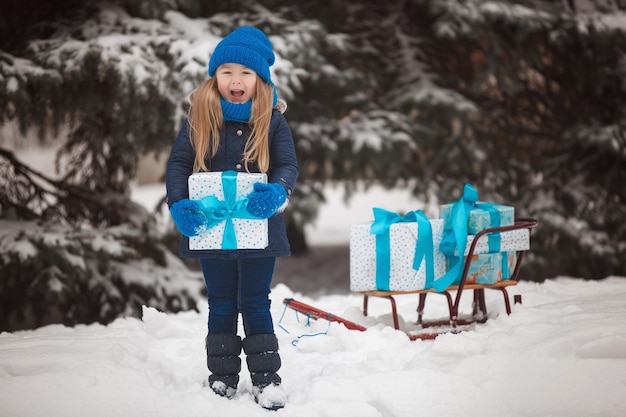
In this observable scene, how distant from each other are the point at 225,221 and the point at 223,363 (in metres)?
0.65

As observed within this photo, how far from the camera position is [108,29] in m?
5.78

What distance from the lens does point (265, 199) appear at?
291cm

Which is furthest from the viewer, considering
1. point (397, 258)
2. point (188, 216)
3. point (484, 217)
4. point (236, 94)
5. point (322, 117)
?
point (322, 117)

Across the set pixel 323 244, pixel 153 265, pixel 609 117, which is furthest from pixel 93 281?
pixel 323 244

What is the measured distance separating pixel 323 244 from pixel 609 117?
6.07 meters

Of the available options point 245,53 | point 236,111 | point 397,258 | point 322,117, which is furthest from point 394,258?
point 322,117

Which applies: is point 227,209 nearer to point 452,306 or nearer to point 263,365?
point 263,365

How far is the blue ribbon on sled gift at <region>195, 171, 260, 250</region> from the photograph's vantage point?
2975 mm

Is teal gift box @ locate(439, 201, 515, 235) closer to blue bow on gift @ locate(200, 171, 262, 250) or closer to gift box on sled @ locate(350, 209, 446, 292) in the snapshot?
gift box on sled @ locate(350, 209, 446, 292)

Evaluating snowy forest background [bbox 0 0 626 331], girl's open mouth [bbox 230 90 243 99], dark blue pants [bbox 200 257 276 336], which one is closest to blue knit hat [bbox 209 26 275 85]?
girl's open mouth [bbox 230 90 243 99]

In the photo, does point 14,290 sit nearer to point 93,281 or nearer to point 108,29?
point 93,281

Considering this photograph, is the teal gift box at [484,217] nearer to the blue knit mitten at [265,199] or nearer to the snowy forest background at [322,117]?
the blue knit mitten at [265,199]

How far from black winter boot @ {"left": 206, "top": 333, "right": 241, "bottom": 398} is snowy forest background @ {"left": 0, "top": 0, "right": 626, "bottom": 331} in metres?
2.59

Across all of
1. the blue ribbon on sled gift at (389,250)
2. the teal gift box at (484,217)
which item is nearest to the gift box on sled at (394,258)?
the blue ribbon on sled gift at (389,250)
